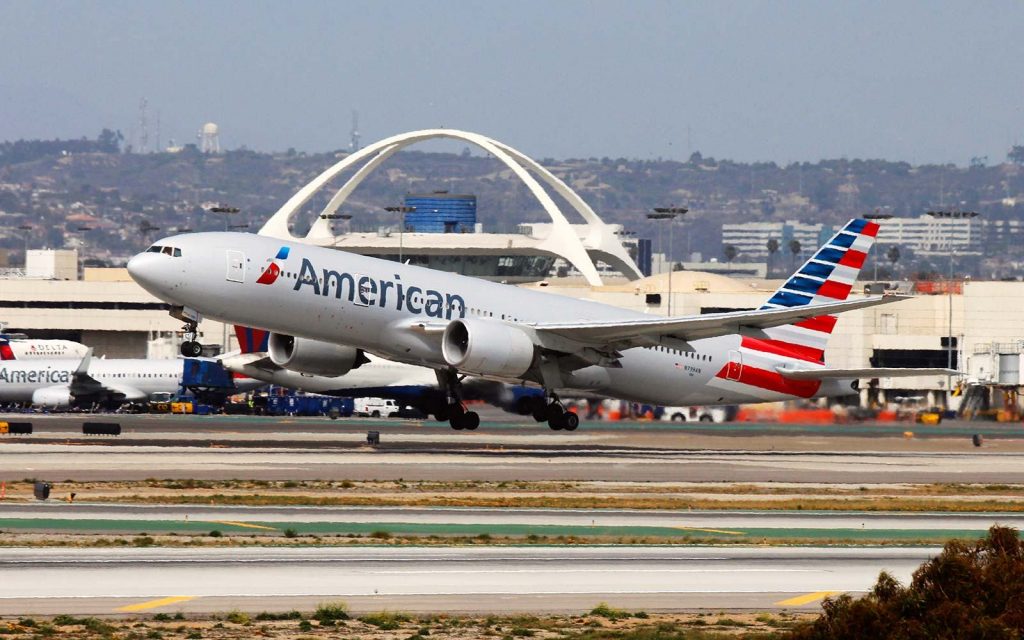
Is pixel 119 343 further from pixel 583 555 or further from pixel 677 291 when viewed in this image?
pixel 583 555

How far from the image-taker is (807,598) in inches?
922

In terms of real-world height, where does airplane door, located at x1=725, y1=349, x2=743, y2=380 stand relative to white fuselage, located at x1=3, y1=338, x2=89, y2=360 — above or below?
below

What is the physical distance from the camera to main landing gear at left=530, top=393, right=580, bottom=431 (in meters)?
56.2

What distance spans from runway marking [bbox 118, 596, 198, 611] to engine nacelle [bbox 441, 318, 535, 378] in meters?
29.3

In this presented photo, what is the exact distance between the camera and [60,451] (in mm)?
52688

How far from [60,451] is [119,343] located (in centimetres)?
9869

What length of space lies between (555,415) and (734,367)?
27.6ft

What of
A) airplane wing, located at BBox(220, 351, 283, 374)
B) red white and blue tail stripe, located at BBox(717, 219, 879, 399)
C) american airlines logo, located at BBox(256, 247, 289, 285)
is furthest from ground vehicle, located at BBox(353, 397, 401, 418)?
american airlines logo, located at BBox(256, 247, 289, 285)

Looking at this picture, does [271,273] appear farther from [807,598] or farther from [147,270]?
[807,598]

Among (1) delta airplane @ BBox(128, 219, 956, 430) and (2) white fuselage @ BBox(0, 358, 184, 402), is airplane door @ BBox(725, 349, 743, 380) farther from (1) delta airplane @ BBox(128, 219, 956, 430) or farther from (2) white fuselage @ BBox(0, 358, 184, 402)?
(2) white fuselage @ BBox(0, 358, 184, 402)

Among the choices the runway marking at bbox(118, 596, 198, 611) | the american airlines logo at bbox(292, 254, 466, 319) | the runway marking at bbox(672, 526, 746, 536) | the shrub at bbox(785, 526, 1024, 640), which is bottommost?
the runway marking at bbox(118, 596, 198, 611)

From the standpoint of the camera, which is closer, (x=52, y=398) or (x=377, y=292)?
(x=377, y=292)

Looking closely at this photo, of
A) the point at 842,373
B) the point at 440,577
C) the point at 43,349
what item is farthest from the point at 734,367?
the point at 43,349

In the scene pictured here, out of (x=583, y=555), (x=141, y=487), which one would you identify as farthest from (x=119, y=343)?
(x=583, y=555)
